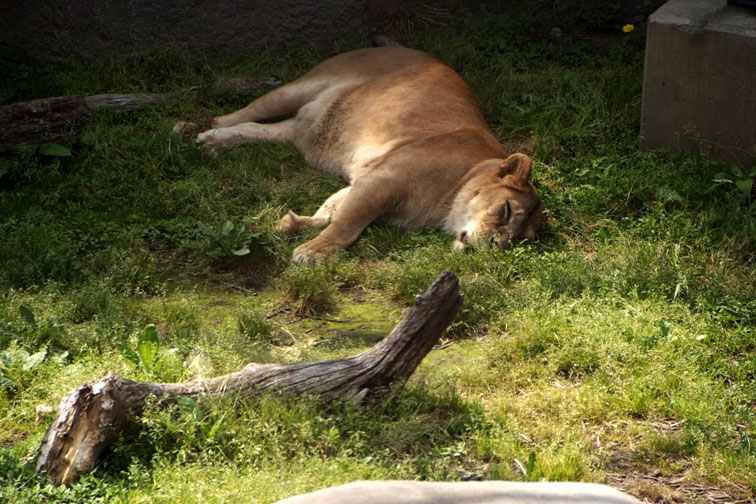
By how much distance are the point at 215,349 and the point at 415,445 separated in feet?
3.95

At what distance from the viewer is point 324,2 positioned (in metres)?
8.66

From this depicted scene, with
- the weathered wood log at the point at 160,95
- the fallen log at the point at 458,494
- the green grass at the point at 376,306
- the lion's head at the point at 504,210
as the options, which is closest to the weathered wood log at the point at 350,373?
the green grass at the point at 376,306

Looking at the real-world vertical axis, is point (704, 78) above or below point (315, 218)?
above

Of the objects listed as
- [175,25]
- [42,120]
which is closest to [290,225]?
[42,120]

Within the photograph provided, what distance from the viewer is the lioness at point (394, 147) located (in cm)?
588

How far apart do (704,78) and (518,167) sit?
5.29 ft

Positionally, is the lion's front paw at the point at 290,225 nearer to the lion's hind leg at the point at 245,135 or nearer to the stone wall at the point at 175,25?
the lion's hind leg at the point at 245,135

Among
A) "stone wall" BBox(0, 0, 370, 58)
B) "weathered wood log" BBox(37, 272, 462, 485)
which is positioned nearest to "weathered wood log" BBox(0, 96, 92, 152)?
"stone wall" BBox(0, 0, 370, 58)

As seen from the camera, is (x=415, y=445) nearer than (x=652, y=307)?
Yes

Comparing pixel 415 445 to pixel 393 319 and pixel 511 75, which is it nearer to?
pixel 393 319

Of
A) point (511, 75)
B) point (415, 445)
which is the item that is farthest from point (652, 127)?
point (415, 445)

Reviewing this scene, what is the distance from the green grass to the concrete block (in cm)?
24

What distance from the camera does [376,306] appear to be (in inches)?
205

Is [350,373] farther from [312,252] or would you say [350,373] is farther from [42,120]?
[42,120]
